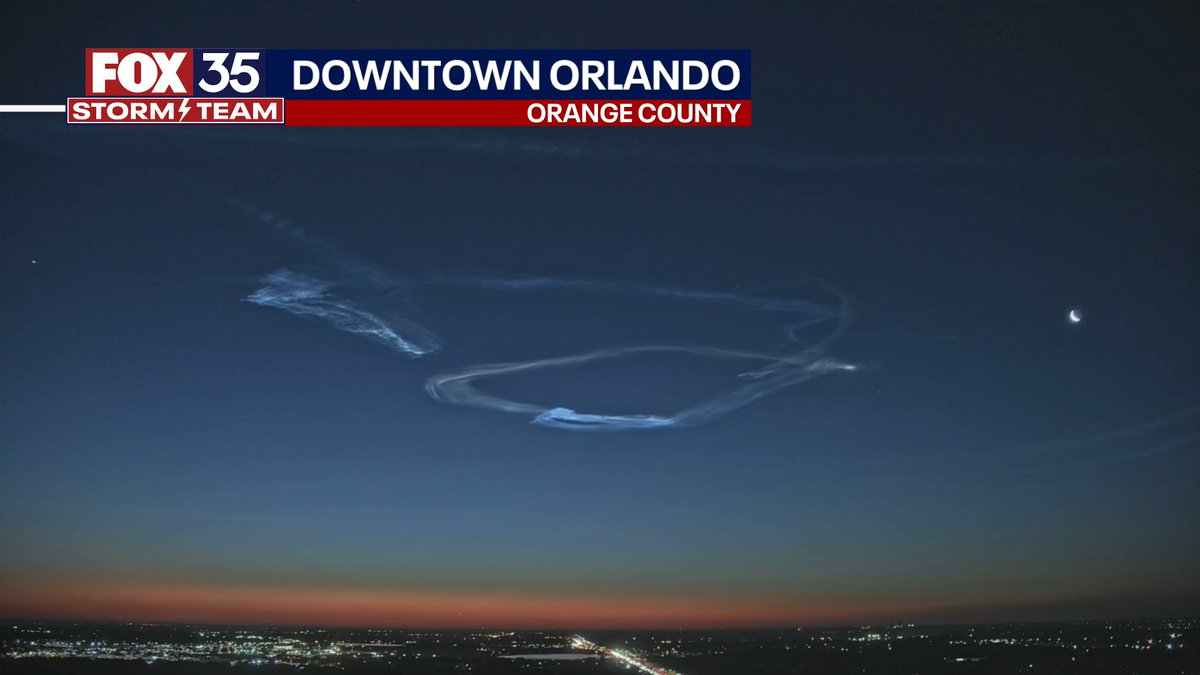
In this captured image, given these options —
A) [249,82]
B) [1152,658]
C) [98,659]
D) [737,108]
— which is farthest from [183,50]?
[1152,658]

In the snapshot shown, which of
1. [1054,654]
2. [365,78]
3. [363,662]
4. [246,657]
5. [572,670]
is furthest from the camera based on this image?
[1054,654]

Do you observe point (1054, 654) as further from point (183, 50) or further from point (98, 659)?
point (183, 50)

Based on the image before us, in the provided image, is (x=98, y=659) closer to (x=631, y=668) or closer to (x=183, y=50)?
(x=631, y=668)

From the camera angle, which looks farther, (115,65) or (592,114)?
(115,65)

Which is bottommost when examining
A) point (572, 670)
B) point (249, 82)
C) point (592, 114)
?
point (572, 670)

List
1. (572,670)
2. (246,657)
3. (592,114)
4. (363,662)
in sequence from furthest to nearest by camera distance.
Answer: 1. (246,657)
2. (363,662)
3. (572,670)
4. (592,114)

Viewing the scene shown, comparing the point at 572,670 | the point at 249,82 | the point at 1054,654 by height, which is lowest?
the point at 1054,654

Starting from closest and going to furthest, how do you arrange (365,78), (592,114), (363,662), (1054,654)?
(592,114) → (365,78) → (363,662) → (1054,654)

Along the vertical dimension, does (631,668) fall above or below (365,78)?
below

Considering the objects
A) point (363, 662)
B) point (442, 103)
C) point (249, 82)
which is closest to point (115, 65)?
point (249, 82)
